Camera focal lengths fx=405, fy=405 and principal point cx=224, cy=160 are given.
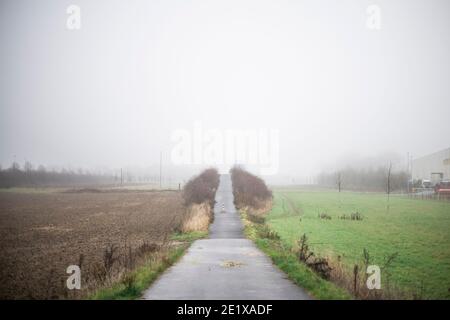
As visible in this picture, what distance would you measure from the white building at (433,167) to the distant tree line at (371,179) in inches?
143

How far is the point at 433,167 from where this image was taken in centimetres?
10906

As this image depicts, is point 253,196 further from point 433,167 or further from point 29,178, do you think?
point 29,178

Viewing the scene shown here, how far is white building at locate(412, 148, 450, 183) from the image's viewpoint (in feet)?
332

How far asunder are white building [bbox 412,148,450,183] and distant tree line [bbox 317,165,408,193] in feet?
11.9

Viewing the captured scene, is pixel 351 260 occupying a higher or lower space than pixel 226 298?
lower

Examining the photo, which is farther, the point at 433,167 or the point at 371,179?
the point at 371,179

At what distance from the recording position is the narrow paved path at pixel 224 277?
1094 cm

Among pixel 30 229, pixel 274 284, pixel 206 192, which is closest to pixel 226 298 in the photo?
pixel 274 284

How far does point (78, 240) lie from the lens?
26219 millimetres

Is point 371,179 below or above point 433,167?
below

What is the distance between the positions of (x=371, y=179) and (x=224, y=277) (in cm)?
12545

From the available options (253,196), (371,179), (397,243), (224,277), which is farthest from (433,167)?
(224,277)
